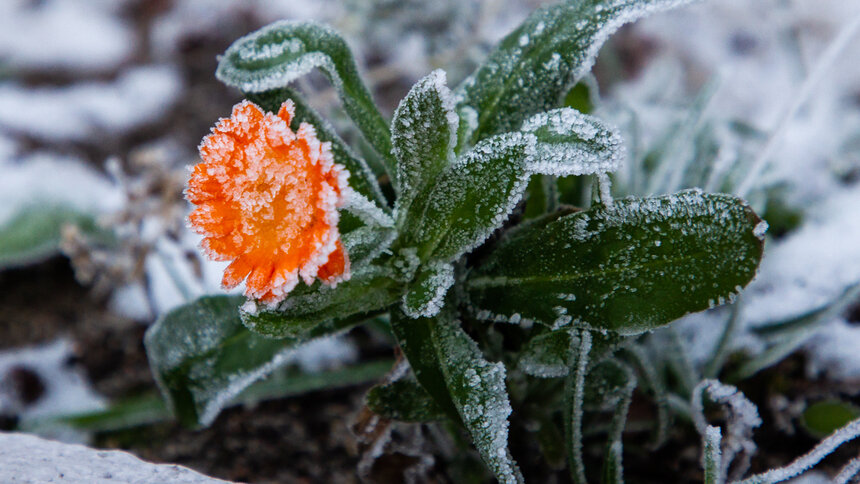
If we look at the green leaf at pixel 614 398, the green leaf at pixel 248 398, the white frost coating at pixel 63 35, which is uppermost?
the white frost coating at pixel 63 35

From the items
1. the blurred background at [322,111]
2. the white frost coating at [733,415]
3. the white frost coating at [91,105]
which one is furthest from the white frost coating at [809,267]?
the white frost coating at [91,105]

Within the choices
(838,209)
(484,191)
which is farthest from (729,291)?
(838,209)

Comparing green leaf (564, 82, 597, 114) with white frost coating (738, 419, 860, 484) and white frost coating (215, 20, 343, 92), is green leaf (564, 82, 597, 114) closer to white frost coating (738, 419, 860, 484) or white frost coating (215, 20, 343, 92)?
white frost coating (215, 20, 343, 92)

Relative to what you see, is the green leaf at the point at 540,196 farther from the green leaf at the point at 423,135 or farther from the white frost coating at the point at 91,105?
A: the white frost coating at the point at 91,105

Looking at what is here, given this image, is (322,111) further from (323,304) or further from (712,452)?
(712,452)

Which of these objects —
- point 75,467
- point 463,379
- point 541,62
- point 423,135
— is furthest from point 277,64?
point 75,467

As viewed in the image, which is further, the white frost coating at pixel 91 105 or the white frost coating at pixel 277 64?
the white frost coating at pixel 91 105

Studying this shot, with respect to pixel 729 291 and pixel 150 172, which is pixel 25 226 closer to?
pixel 150 172
